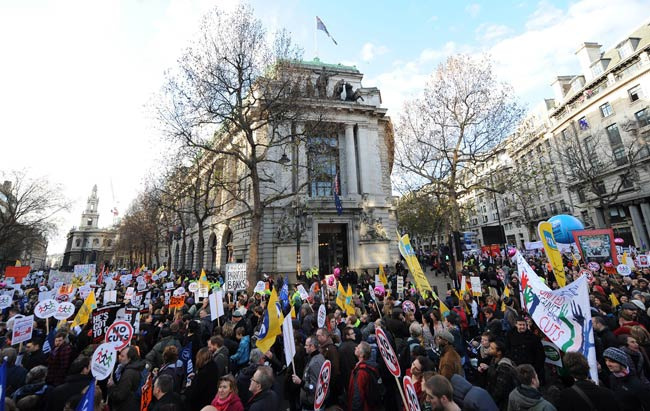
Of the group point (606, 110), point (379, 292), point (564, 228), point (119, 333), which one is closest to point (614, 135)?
point (606, 110)

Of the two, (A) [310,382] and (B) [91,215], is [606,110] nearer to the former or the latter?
(A) [310,382]

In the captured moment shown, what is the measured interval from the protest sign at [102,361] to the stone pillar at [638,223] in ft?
148

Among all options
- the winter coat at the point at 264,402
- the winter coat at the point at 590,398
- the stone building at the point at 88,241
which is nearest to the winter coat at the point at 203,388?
the winter coat at the point at 264,402

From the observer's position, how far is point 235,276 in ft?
43.3

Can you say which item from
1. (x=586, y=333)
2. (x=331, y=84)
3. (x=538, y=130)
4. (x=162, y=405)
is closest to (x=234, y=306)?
(x=162, y=405)

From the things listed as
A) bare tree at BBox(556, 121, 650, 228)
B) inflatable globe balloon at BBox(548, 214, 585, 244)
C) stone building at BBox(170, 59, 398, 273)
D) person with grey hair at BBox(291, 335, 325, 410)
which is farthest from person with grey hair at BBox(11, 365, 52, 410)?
bare tree at BBox(556, 121, 650, 228)

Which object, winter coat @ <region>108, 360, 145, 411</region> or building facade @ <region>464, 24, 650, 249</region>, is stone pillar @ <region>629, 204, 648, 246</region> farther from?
winter coat @ <region>108, 360, 145, 411</region>

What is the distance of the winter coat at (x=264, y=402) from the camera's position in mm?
3436

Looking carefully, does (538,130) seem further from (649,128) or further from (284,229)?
(284,229)

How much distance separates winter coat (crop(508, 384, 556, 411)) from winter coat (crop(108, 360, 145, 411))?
4.38 metres

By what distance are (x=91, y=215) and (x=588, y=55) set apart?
142 m

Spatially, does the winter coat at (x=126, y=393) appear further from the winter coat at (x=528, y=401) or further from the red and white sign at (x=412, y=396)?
the winter coat at (x=528, y=401)

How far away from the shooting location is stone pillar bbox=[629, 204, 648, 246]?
31.0 meters

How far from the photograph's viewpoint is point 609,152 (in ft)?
115
